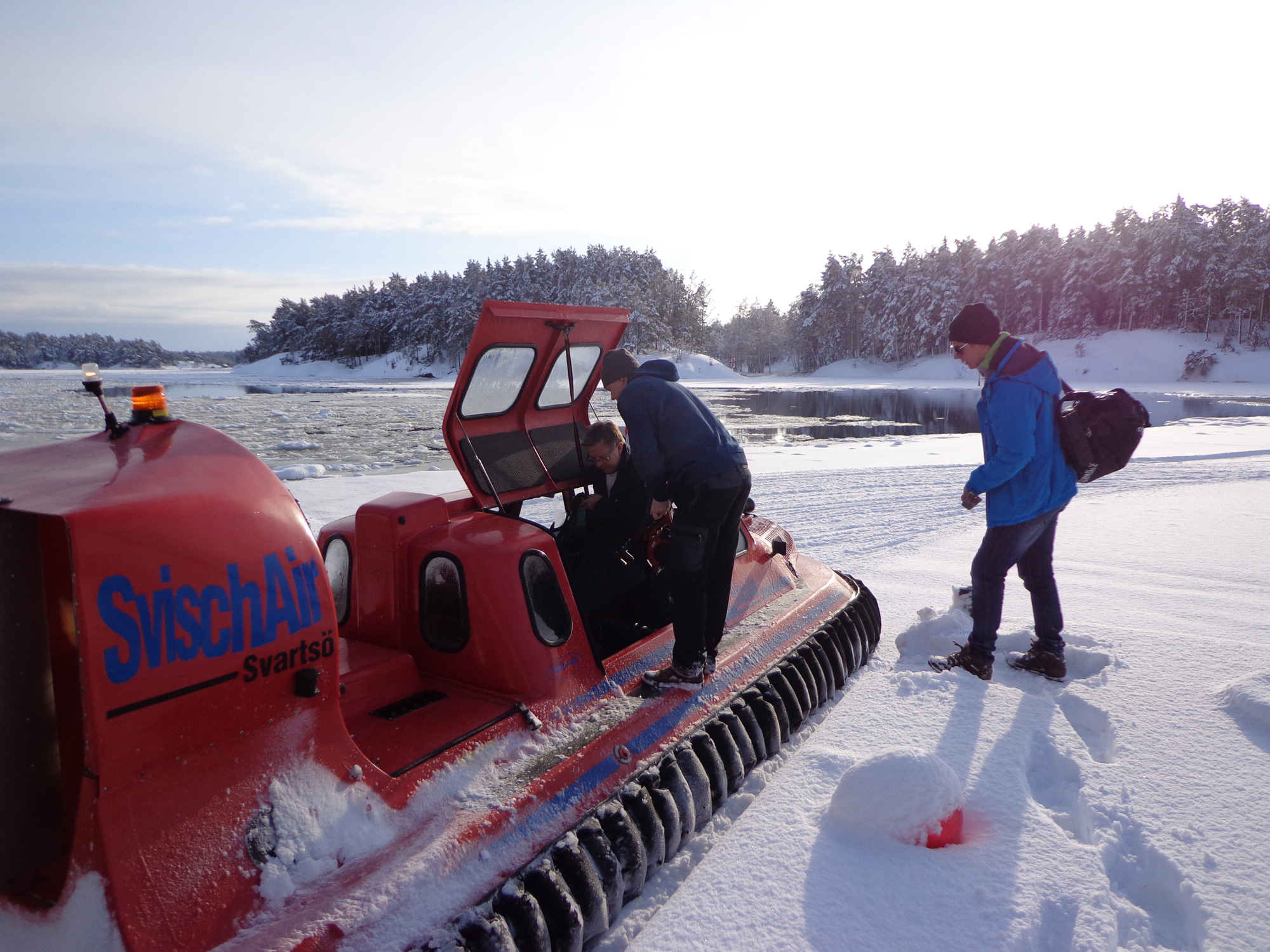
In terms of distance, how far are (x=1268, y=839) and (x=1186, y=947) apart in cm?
72

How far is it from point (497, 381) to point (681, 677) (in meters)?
1.54

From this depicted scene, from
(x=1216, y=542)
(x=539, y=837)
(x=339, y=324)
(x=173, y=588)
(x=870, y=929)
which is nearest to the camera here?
(x=173, y=588)

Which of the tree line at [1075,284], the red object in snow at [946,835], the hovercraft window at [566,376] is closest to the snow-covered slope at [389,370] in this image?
the tree line at [1075,284]

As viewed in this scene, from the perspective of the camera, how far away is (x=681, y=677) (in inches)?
115

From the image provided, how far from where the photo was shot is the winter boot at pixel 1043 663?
12.9 feet

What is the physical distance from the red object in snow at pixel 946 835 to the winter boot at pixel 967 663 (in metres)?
1.43

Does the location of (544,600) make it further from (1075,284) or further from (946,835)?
(1075,284)

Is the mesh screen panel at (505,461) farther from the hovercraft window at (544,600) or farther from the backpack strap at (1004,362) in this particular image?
the backpack strap at (1004,362)

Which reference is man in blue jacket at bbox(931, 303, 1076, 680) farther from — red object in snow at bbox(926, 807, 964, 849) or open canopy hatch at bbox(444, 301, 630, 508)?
open canopy hatch at bbox(444, 301, 630, 508)

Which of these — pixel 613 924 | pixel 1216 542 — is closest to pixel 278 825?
pixel 613 924

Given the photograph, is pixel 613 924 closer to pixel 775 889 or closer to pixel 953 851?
pixel 775 889

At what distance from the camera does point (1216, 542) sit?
257 inches

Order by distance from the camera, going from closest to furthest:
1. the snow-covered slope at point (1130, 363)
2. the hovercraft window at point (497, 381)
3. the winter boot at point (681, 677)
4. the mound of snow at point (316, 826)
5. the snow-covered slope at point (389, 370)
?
the mound of snow at point (316, 826) → the winter boot at point (681, 677) → the hovercraft window at point (497, 381) → the snow-covered slope at point (1130, 363) → the snow-covered slope at point (389, 370)

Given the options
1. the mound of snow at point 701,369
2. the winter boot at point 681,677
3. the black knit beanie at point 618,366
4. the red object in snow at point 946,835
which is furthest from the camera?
the mound of snow at point 701,369
